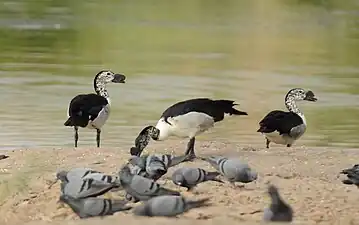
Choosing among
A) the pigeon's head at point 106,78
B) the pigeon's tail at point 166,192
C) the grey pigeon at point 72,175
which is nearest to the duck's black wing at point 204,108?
the grey pigeon at point 72,175

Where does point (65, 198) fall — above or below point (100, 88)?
below

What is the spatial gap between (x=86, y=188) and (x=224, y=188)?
114 cm

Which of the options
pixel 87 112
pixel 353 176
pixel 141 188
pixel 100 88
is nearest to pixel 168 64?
pixel 100 88

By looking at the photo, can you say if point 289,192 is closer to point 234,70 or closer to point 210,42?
point 234,70

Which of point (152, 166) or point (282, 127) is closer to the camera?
point (152, 166)

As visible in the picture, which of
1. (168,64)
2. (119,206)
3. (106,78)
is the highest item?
(168,64)

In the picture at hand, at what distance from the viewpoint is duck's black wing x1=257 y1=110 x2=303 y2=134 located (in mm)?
10328

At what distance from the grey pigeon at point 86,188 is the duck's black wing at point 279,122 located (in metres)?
3.79

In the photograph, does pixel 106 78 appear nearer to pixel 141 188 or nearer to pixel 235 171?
pixel 235 171

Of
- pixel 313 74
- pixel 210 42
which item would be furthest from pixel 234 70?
pixel 210 42

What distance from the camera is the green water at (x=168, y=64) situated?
1239 centimetres

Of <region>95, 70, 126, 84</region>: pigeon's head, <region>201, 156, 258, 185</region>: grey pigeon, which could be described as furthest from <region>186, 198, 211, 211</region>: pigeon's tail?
<region>95, 70, 126, 84</region>: pigeon's head

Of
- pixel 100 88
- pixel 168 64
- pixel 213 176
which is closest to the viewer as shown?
pixel 213 176

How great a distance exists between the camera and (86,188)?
6.70 metres
